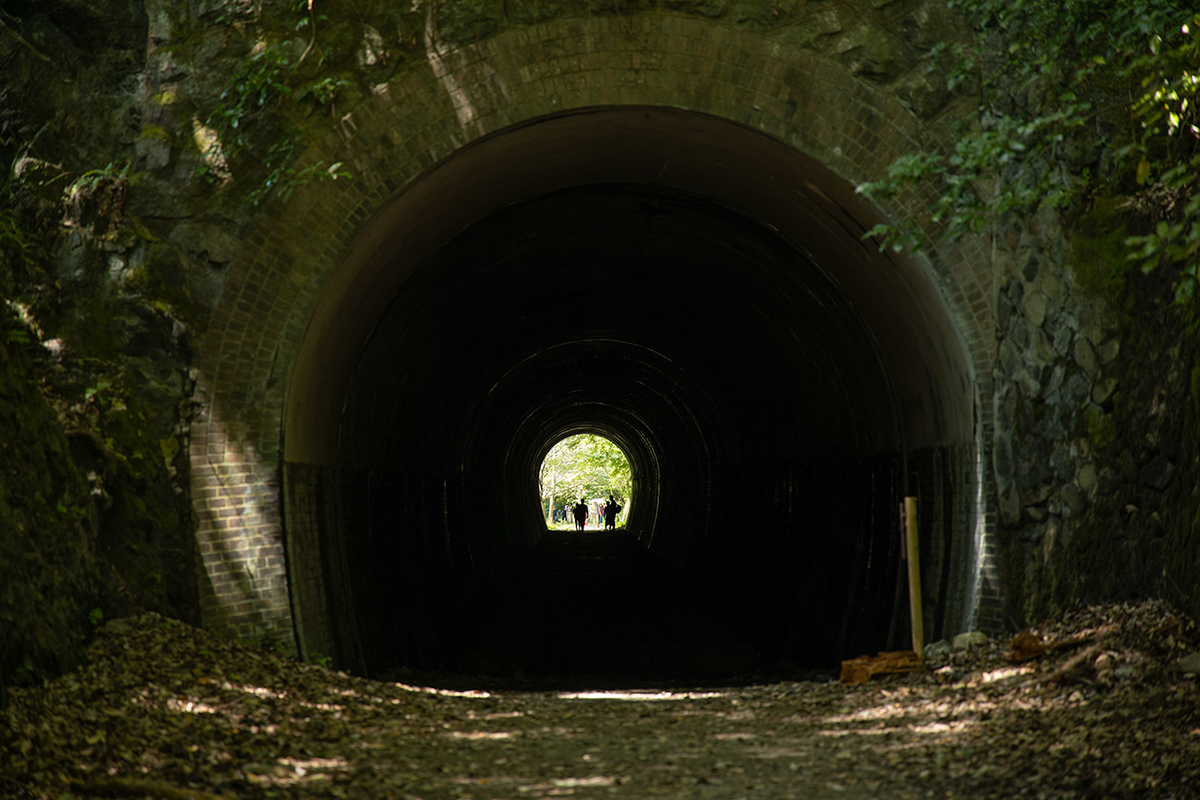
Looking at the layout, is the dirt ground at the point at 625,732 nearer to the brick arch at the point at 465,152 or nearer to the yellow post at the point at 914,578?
the yellow post at the point at 914,578

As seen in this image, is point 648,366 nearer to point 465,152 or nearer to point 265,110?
point 465,152

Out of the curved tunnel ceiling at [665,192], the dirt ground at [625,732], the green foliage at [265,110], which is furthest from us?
the curved tunnel ceiling at [665,192]

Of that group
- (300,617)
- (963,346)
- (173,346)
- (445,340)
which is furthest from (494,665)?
(963,346)

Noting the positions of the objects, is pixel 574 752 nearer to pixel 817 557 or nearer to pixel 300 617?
pixel 300 617

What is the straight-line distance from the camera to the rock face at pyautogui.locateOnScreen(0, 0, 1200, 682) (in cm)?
789

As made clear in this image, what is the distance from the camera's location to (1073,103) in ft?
22.2

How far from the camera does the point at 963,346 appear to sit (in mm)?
8578

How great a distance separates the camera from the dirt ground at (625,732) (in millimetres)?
5371

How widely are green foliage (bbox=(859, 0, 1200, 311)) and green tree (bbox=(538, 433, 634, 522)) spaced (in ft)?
141

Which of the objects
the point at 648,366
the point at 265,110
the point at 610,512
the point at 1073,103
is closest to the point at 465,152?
the point at 265,110

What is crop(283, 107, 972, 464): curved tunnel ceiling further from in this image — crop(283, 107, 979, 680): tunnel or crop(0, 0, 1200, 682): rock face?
crop(0, 0, 1200, 682): rock face

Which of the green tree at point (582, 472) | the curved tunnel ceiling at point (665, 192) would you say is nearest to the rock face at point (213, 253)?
the curved tunnel ceiling at point (665, 192)

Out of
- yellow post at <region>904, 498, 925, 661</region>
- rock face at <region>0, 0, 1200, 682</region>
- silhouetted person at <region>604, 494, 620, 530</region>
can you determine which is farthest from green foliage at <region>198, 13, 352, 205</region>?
silhouetted person at <region>604, 494, 620, 530</region>

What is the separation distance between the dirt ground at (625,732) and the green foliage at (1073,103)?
8.71 ft
